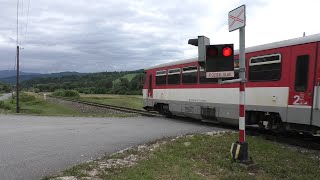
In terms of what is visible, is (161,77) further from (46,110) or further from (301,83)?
(46,110)

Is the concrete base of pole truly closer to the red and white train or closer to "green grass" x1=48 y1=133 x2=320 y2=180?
"green grass" x1=48 y1=133 x2=320 y2=180

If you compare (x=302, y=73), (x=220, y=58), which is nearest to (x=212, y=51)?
(x=220, y=58)

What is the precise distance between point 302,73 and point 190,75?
24.7 feet

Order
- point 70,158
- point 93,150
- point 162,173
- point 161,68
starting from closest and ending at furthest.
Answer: point 162,173 → point 70,158 → point 93,150 → point 161,68

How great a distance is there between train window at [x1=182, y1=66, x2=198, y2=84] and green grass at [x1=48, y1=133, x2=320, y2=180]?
7.38 m

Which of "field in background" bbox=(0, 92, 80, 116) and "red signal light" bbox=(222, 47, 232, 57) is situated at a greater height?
"red signal light" bbox=(222, 47, 232, 57)

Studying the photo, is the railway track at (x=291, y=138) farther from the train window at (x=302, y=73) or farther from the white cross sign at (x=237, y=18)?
the white cross sign at (x=237, y=18)

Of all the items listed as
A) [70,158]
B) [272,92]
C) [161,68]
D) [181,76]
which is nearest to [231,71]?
[70,158]

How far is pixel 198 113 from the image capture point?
1794cm

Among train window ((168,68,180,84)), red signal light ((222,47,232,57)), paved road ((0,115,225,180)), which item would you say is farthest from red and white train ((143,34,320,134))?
red signal light ((222,47,232,57))

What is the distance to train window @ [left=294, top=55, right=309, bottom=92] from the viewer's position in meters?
11.2

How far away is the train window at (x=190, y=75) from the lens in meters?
17.9

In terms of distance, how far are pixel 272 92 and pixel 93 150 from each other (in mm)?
5868

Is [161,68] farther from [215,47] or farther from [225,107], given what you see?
[215,47]
